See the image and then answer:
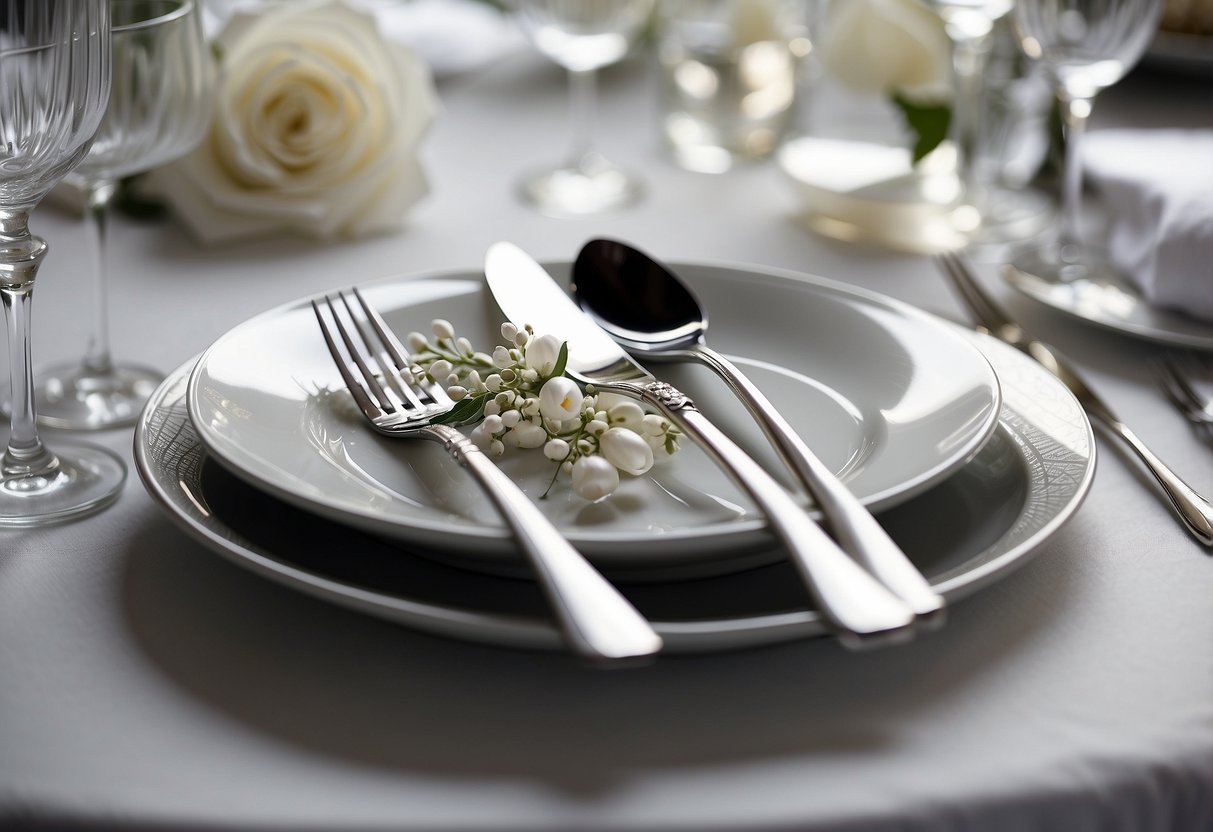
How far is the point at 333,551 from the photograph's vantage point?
1.59 ft

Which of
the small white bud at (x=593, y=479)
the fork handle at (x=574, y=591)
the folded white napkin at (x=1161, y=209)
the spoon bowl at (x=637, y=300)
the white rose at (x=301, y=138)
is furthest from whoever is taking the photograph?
the white rose at (x=301, y=138)

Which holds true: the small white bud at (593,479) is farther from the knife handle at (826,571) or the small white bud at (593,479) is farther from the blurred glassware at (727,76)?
the blurred glassware at (727,76)

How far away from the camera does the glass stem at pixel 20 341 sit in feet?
1.73

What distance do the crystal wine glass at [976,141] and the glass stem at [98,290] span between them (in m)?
0.62

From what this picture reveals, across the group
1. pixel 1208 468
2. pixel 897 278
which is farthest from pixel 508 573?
pixel 897 278

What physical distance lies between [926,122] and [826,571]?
2.26ft

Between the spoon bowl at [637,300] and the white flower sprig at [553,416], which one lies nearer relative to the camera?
the white flower sprig at [553,416]

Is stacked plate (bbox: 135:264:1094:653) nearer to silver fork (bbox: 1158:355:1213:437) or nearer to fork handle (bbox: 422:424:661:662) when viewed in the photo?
fork handle (bbox: 422:424:661:662)

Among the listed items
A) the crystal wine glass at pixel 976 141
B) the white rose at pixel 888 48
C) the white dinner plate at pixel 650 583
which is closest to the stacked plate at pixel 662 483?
the white dinner plate at pixel 650 583

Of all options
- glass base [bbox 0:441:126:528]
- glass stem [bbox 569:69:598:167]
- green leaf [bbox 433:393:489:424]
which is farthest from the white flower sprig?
glass stem [bbox 569:69:598:167]

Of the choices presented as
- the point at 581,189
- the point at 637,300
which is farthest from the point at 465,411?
the point at 581,189

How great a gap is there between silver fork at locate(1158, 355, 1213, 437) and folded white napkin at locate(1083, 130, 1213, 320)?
0.04 meters

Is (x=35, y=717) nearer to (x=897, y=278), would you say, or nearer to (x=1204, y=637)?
(x=1204, y=637)

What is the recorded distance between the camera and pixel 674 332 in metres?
0.62
